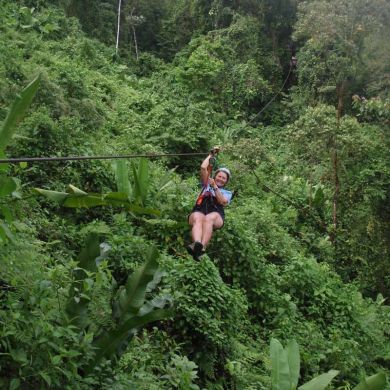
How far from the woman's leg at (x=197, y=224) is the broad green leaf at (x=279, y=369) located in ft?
4.73

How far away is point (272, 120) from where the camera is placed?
55.1 feet

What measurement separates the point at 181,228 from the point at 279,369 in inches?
96.1

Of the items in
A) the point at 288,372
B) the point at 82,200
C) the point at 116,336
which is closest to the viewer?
the point at 116,336

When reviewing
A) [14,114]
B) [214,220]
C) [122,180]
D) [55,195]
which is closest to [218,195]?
[214,220]

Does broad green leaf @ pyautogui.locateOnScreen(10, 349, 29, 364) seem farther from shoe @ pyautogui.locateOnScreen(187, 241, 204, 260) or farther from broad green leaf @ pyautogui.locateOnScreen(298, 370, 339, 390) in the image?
shoe @ pyautogui.locateOnScreen(187, 241, 204, 260)

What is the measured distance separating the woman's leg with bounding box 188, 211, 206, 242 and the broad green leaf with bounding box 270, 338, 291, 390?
1.44 meters

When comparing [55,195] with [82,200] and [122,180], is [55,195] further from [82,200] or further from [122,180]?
[122,180]

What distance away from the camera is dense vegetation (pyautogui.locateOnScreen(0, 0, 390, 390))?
131 inches

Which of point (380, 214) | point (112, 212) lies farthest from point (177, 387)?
point (380, 214)

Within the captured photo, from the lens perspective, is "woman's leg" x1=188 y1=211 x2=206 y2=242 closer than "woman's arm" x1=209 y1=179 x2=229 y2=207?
Yes

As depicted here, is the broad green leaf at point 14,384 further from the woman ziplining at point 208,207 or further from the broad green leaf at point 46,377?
the woman ziplining at point 208,207

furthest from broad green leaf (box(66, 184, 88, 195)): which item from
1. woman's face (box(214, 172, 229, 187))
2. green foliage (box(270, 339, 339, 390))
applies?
green foliage (box(270, 339, 339, 390))

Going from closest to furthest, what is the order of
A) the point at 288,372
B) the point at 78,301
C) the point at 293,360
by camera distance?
the point at 78,301 → the point at 288,372 → the point at 293,360

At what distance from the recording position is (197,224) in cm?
562
